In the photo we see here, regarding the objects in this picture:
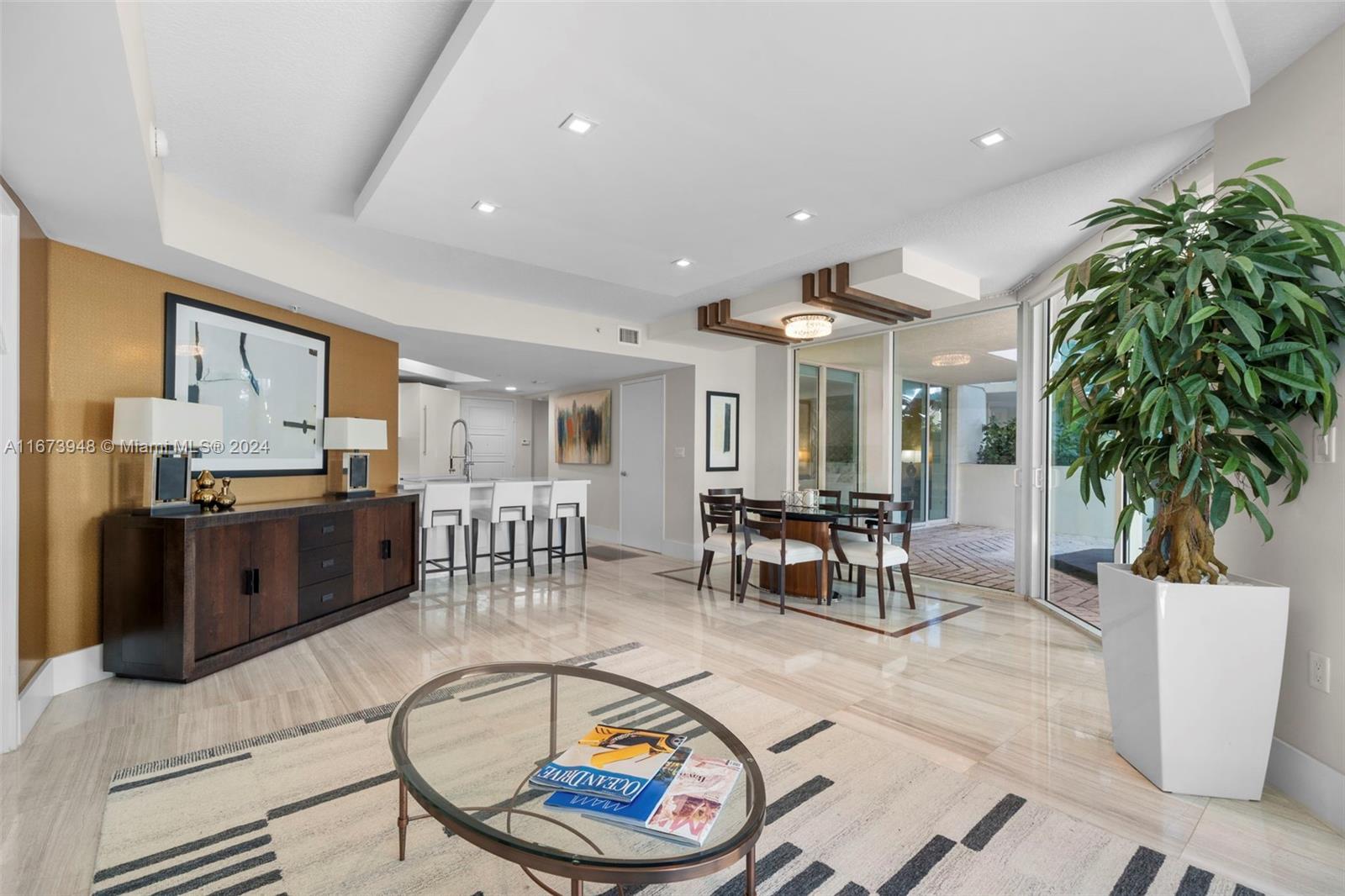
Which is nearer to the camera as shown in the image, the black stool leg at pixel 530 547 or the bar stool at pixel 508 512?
the bar stool at pixel 508 512

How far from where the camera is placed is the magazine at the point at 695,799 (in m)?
1.31

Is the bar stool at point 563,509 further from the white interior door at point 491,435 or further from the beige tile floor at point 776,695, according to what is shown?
the white interior door at point 491,435

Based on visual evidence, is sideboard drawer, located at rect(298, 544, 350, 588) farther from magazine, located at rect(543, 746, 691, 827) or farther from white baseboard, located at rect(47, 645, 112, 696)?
magazine, located at rect(543, 746, 691, 827)

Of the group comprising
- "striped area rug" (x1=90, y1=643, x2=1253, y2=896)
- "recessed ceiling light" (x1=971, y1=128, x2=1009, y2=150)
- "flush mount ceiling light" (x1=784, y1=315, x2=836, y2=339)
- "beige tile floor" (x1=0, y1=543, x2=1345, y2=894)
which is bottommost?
"beige tile floor" (x1=0, y1=543, x2=1345, y2=894)

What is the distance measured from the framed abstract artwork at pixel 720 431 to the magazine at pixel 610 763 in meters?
5.57

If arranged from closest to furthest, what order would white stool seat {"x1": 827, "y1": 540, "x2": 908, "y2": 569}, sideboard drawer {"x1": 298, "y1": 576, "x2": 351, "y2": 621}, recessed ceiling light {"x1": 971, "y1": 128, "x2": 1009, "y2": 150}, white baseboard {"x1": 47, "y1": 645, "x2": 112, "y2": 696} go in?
1. recessed ceiling light {"x1": 971, "y1": 128, "x2": 1009, "y2": 150}
2. white baseboard {"x1": 47, "y1": 645, "x2": 112, "y2": 696}
3. sideboard drawer {"x1": 298, "y1": 576, "x2": 351, "y2": 621}
4. white stool seat {"x1": 827, "y1": 540, "x2": 908, "y2": 569}

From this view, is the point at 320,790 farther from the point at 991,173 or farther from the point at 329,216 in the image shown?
the point at 991,173

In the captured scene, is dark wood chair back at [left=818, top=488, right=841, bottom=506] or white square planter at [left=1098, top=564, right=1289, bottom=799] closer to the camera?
white square planter at [left=1098, top=564, right=1289, bottom=799]

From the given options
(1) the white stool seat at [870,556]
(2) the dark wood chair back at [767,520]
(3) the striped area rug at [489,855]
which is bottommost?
(3) the striped area rug at [489,855]

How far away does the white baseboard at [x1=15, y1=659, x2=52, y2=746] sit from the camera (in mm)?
2562

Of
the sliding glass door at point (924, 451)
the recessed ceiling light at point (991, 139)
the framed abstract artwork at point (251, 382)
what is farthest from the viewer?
the sliding glass door at point (924, 451)

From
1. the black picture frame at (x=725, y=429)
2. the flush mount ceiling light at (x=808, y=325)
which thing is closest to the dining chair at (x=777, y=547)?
the flush mount ceiling light at (x=808, y=325)

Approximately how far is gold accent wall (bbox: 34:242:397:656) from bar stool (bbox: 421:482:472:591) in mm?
2105

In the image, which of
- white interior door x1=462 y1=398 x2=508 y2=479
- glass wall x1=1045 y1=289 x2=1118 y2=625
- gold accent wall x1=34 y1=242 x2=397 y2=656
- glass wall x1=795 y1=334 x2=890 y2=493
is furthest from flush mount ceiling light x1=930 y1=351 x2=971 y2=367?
white interior door x1=462 y1=398 x2=508 y2=479
